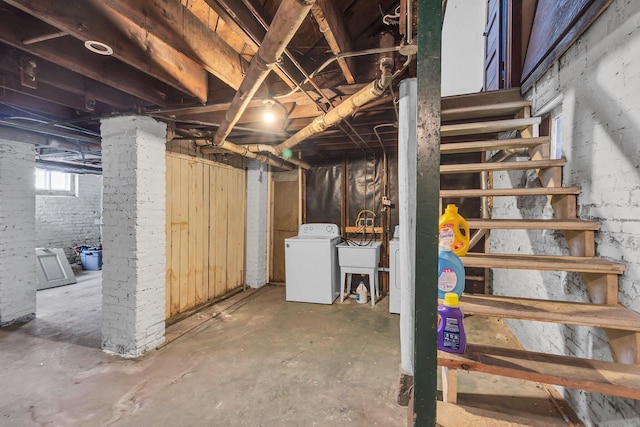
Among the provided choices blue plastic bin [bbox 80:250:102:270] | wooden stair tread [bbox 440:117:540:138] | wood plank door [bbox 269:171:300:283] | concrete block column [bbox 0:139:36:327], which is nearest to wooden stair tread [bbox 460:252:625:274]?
wooden stair tread [bbox 440:117:540:138]

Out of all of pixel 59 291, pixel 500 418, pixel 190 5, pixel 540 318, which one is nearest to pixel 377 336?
pixel 500 418

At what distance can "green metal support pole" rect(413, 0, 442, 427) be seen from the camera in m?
0.79

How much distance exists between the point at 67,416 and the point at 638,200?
10.8 feet

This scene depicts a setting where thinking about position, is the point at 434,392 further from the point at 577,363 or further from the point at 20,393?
the point at 20,393

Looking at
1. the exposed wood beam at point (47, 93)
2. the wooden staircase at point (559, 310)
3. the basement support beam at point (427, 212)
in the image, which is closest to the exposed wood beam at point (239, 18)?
the basement support beam at point (427, 212)

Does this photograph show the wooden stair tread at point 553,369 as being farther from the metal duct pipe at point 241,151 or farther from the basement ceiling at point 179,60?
the metal duct pipe at point 241,151

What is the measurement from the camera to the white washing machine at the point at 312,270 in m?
4.04

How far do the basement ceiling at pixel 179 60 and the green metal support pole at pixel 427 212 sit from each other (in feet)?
2.29

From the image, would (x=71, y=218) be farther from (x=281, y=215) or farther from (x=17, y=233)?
(x=281, y=215)

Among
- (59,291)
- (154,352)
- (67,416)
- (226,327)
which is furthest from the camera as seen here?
(59,291)

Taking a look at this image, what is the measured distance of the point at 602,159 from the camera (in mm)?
1504

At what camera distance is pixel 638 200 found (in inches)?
50.0

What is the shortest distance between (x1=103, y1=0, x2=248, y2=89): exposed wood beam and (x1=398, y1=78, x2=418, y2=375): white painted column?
1158 mm

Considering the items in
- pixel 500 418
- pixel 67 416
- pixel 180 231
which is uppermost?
pixel 180 231
